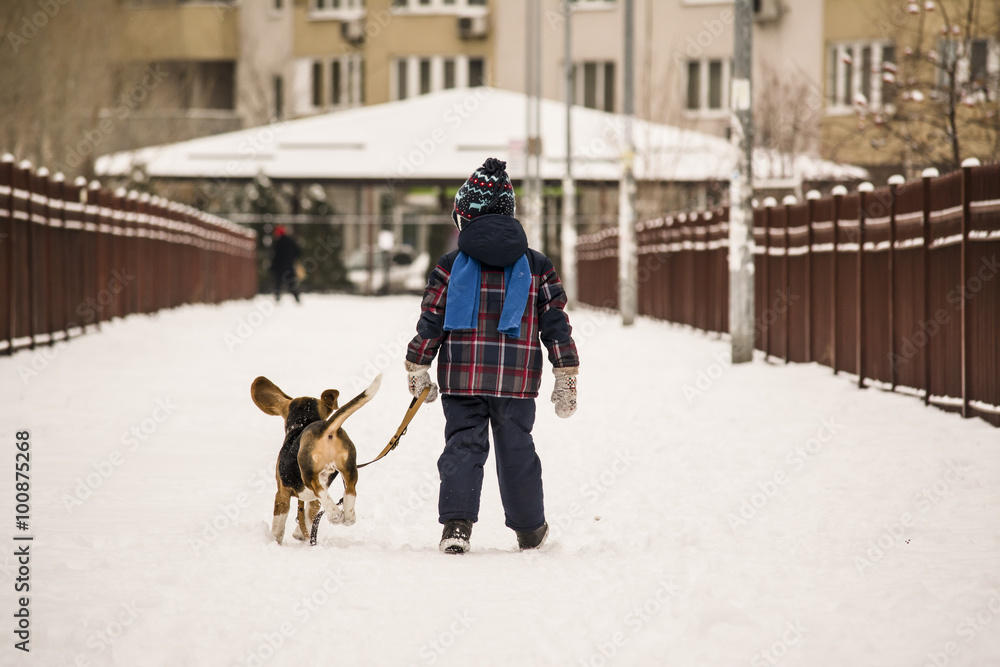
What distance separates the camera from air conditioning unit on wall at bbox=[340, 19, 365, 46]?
45.7 metres

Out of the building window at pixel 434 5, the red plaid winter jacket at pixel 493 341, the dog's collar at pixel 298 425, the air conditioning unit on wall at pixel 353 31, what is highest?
the building window at pixel 434 5

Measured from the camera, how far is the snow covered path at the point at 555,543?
13.6 ft

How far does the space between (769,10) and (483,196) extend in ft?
123

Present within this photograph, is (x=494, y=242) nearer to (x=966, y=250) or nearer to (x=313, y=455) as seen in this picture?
(x=313, y=455)

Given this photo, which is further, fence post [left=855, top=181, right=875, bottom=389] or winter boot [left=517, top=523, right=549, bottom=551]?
fence post [left=855, top=181, right=875, bottom=389]

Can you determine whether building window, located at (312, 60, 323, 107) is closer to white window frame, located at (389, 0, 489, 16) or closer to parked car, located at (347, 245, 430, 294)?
white window frame, located at (389, 0, 489, 16)

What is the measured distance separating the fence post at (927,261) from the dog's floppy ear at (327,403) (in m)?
5.41

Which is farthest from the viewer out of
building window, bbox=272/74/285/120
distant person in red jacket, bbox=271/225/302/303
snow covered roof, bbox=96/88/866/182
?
building window, bbox=272/74/285/120

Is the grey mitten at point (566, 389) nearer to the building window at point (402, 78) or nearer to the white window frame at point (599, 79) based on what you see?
the white window frame at point (599, 79)

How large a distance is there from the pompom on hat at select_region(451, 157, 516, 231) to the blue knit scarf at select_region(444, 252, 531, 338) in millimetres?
202

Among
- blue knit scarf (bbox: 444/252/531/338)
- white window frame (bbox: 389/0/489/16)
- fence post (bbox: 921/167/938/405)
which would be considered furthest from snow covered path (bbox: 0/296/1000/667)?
white window frame (bbox: 389/0/489/16)

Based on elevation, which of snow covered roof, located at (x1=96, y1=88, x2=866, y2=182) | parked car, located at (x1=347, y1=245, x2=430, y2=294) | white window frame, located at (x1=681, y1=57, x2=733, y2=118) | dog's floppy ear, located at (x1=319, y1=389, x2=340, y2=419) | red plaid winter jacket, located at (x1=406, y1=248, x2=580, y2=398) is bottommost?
parked car, located at (x1=347, y1=245, x2=430, y2=294)

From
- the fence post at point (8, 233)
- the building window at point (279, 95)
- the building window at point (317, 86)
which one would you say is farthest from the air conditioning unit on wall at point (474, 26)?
the fence post at point (8, 233)

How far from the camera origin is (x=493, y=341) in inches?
220
